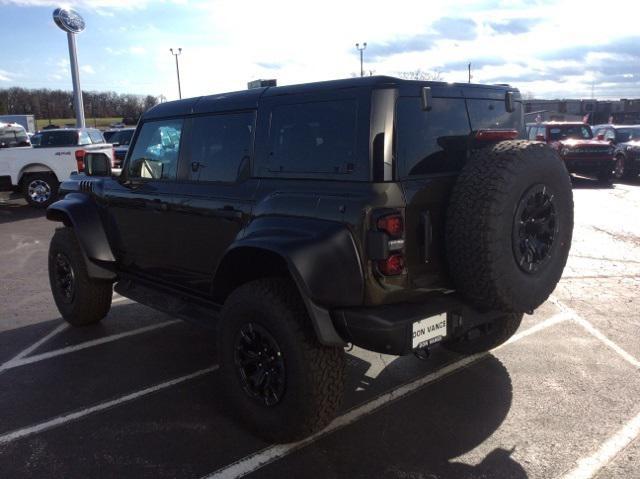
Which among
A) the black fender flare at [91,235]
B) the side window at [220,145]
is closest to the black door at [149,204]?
the black fender flare at [91,235]

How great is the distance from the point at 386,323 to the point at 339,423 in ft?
3.21

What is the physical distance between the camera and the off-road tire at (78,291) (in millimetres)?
4926

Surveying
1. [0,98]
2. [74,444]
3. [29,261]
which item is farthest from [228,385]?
[0,98]

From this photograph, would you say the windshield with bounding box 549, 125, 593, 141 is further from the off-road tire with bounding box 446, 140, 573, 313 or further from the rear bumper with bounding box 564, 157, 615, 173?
the off-road tire with bounding box 446, 140, 573, 313

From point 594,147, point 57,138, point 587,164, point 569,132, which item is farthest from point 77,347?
point 569,132

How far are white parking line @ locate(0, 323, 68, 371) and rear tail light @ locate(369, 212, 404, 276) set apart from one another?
127 inches

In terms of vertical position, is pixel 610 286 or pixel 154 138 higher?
pixel 154 138

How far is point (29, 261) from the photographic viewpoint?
7.95m

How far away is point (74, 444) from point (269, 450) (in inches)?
44.0

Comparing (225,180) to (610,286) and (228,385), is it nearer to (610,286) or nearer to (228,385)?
(228,385)

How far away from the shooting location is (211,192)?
3.70 metres

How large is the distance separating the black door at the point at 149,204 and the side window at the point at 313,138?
109cm

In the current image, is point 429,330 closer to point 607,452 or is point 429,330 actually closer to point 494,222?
point 494,222

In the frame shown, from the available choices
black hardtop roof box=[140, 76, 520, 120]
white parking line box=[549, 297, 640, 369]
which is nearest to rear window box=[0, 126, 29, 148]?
black hardtop roof box=[140, 76, 520, 120]
